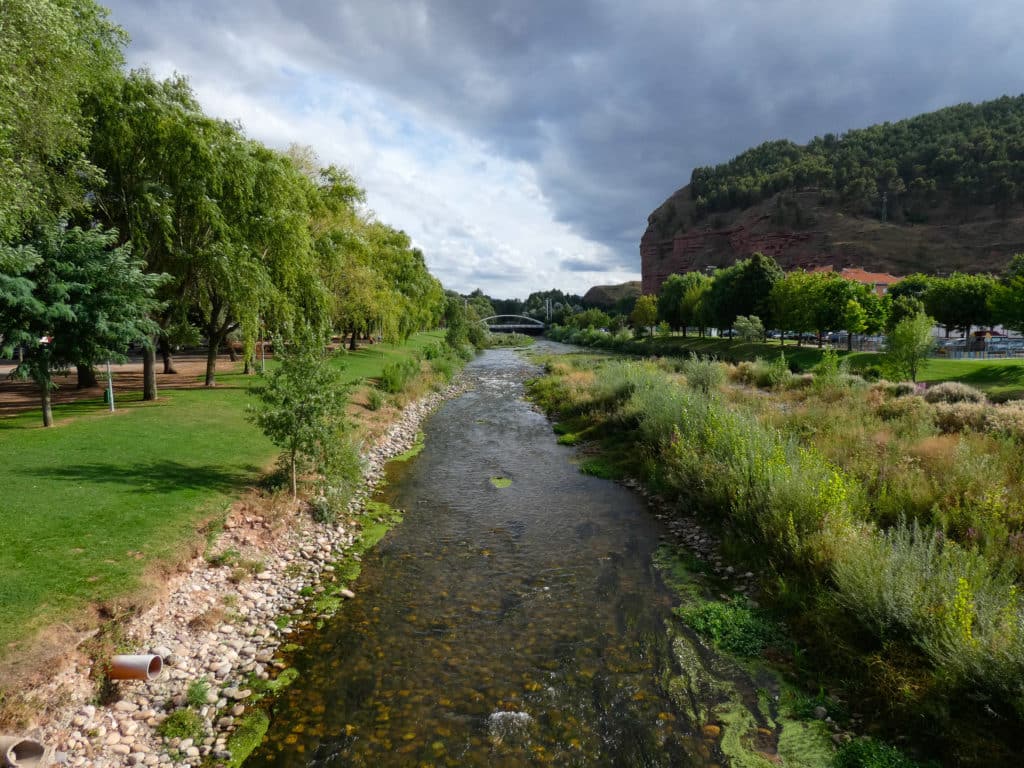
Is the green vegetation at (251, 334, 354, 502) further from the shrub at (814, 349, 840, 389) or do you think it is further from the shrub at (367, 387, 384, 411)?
the shrub at (814, 349, 840, 389)

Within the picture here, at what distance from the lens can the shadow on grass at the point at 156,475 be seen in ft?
35.7

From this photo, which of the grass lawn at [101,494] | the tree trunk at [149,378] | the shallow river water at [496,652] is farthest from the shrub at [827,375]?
the tree trunk at [149,378]

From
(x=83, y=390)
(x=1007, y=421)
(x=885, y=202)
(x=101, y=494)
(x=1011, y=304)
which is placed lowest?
(x=101, y=494)

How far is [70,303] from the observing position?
1312 cm

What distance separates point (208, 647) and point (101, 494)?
→ 15.8 ft

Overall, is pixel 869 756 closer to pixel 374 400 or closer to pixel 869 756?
pixel 869 756

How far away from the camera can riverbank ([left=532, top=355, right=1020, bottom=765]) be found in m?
6.09

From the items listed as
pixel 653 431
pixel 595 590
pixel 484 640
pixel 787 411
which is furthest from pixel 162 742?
pixel 787 411

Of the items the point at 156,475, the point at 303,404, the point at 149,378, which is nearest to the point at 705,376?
the point at 303,404

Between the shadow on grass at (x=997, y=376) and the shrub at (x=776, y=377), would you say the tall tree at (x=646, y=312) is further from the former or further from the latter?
the shrub at (x=776, y=377)

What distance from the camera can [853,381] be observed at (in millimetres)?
24719

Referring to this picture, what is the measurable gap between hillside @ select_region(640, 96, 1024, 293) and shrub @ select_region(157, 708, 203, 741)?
13289 centimetres

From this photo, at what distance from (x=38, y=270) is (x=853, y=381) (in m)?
30.6

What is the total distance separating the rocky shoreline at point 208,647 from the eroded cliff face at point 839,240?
114 m
